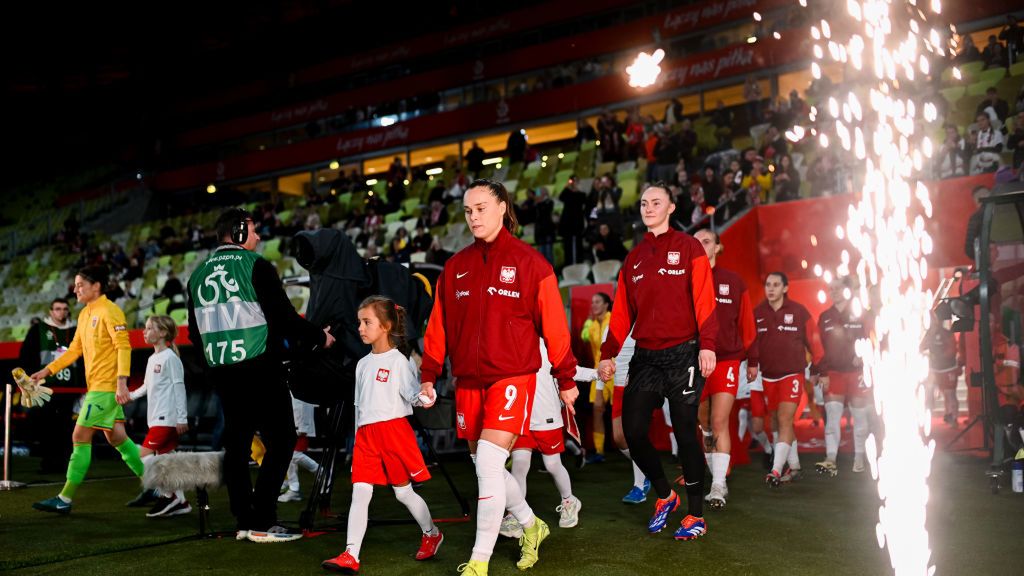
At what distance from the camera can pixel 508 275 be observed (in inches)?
158

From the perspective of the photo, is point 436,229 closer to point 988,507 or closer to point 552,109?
point 552,109

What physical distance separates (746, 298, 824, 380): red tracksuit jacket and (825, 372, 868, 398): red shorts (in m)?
0.60

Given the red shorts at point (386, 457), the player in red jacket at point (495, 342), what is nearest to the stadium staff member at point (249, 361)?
the red shorts at point (386, 457)

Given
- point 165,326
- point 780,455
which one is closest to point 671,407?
point 780,455

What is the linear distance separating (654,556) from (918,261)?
791 cm

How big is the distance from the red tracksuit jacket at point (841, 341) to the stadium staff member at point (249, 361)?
15.9 ft

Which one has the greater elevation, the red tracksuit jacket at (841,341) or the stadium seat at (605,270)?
the stadium seat at (605,270)

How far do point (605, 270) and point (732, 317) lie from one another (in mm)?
6144

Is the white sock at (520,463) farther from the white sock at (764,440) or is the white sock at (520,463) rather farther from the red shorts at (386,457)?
the white sock at (764,440)

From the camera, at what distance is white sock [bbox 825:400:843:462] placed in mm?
7660

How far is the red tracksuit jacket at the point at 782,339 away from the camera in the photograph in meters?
7.21

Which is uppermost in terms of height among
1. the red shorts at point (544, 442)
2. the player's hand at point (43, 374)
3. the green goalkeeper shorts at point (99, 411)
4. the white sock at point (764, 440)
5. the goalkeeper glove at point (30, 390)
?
the player's hand at point (43, 374)

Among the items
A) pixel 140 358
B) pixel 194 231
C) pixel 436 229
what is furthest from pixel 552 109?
pixel 140 358

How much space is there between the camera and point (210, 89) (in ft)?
111
